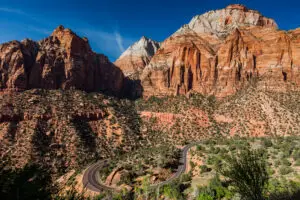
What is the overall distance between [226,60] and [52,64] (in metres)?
70.3

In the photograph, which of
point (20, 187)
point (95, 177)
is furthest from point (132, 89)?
point (20, 187)

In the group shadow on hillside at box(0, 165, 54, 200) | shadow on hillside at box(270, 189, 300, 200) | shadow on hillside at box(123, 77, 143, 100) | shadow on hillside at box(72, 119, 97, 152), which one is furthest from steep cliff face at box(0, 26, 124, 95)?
shadow on hillside at box(270, 189, 300, 200)

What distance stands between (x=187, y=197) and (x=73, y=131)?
152ft

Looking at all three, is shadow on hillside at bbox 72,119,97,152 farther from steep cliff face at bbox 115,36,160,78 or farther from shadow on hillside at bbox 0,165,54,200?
steep cliff face at bbox 115,36,160,78

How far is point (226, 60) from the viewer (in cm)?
8238

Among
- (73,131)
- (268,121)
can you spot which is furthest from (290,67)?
(73,131)

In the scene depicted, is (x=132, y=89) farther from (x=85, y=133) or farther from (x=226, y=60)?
(x=226, y=60)

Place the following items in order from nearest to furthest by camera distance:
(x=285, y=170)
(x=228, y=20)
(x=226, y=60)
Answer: (x=285, y=170)
(x=226, y=60)
(x=228, y=20)

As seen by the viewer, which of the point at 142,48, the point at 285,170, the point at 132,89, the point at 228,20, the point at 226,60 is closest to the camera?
the point at 285,170

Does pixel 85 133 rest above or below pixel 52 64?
below

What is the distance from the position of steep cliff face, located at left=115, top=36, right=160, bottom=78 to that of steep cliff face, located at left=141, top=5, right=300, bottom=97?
43.2 meters

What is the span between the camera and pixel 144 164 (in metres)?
42.8

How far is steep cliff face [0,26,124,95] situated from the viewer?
251ft

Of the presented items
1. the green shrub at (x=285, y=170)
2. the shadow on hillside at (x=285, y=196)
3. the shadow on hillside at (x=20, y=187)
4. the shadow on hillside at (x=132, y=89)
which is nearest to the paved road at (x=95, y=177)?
the green shrub at (x=285, y=170)
